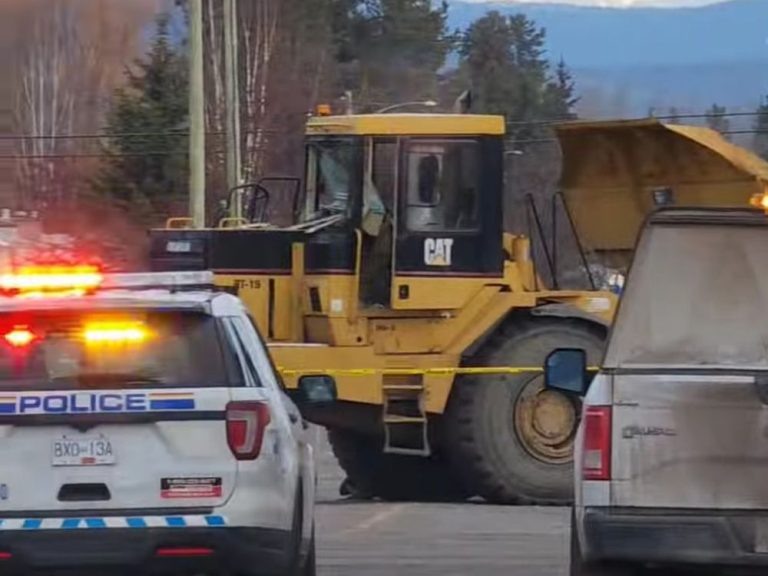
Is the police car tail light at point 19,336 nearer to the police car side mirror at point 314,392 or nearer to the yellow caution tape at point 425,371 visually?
the police car side mirror at point 314,392

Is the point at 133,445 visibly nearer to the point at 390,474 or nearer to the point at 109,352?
the point at 109,352

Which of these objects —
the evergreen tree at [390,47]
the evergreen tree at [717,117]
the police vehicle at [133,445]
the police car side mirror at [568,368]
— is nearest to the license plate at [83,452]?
the police vehicle at [133,445]

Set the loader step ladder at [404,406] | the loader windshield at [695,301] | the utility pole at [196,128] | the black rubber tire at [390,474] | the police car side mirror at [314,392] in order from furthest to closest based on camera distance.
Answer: the utility pole at [196,128]
the black rubber tire at [390,474]
the loader step ladder at [404,406]
the police car side mirror at [314,392]
the loader windshield at [695,301]

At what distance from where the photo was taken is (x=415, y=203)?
16078mm

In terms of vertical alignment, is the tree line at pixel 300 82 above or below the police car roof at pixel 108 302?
above

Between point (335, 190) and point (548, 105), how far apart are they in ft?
151

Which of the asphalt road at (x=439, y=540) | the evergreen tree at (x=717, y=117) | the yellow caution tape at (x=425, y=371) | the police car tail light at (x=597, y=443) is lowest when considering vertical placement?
the asphalt road at (x=439, y=540)

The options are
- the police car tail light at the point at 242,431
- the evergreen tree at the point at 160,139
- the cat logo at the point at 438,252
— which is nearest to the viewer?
the police car tail light at the point at 242,431

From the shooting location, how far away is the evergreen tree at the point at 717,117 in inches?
1120

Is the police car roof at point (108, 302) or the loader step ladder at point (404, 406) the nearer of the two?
the police car roof at point (108, 302)

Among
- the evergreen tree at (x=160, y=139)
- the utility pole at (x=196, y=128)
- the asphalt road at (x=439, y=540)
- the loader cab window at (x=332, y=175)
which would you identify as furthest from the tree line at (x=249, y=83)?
the asphalt road at (x=439, y=540)

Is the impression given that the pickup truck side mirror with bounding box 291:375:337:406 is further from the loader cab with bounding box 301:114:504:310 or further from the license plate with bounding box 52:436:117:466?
the loader cab with bounding box 301:114:504:310

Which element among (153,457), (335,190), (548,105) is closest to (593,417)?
(153,457)

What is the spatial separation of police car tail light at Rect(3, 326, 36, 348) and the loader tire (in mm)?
8050
